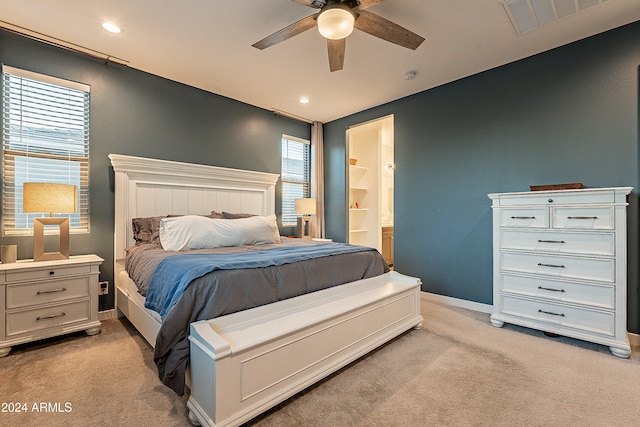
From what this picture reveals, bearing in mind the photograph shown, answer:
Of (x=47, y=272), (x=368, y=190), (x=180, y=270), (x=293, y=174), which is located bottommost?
(x=47, y=272)

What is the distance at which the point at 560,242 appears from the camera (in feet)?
8.29

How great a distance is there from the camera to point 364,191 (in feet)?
19.1

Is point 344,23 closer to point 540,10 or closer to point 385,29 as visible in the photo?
point 385,29

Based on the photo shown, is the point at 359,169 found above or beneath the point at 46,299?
above

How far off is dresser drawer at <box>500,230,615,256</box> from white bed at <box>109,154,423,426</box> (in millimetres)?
1009

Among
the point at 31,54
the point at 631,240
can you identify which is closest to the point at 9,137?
the point at 31,54

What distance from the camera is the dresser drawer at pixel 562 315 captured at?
231 centimetres

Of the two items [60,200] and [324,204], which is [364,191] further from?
[60,200]

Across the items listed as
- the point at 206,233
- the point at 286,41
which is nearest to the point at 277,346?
the point at 206,233

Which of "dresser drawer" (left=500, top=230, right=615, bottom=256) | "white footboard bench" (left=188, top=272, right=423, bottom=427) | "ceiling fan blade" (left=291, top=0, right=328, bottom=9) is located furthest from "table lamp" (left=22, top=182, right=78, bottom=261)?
"dresser drawer" (left=500, top=230, right=615, bottom=256)

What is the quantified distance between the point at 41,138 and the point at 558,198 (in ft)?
15.3

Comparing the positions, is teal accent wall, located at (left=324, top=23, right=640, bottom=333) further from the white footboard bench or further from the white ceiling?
the white footboard bench

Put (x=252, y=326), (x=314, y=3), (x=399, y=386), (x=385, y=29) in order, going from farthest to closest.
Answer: (x=385, y=29), (x=314, y=3), (x=399, y=386), (x=252, y=326)

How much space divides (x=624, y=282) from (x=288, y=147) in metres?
4.15
